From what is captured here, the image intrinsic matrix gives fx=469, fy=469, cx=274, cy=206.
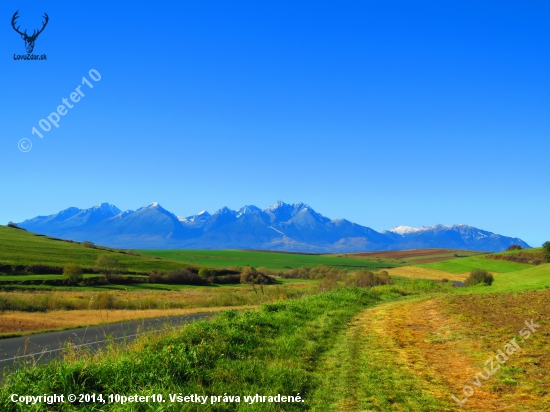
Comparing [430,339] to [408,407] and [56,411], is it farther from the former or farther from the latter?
[56,411]

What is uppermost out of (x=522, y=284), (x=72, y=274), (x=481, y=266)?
(x=481, y=266)

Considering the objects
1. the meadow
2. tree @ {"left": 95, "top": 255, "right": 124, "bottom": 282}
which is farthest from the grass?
the meadow

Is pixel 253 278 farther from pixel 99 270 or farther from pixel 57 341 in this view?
pixel 57 341

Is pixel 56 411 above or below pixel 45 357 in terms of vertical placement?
above

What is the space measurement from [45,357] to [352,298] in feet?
54.3

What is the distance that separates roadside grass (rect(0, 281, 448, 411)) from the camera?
8.05m

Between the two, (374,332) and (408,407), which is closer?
(408,407)

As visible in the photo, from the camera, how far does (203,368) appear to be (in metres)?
10.0

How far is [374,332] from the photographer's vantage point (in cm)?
1603

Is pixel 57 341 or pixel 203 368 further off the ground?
pixel 203 368

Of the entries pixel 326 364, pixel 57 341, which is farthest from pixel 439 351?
pixel 57 341

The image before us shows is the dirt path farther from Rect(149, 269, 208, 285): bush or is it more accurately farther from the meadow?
Rect(149, 269, 208, 285): bush

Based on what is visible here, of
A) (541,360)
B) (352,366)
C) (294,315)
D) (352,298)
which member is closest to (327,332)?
(294,315)

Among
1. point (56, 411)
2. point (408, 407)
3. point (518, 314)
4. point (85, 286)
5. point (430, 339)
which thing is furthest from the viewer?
point (85, 286)
